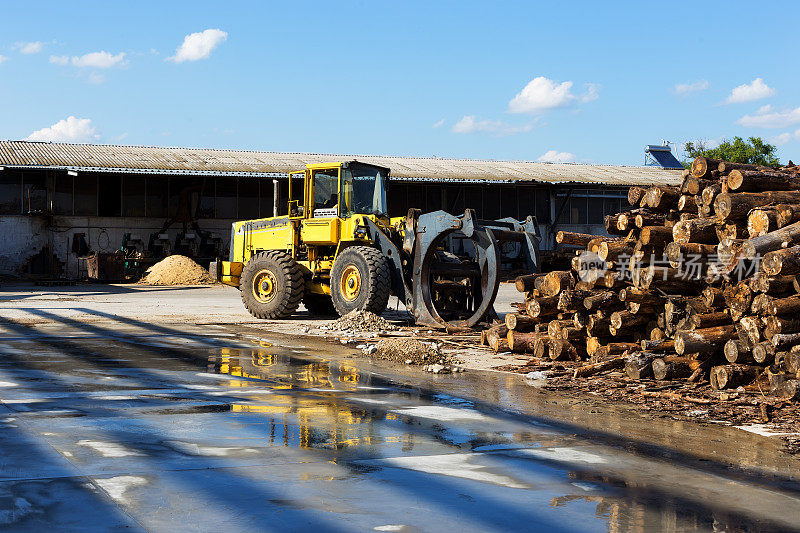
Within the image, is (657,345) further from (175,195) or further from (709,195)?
(175,195)

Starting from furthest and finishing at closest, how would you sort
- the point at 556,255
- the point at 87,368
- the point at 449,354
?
the point at 556,255 → the point at 449,354 → the point at 87,368

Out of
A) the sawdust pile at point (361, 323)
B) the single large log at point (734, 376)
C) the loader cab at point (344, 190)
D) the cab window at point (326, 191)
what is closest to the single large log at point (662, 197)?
the single large log at point (734, 376)

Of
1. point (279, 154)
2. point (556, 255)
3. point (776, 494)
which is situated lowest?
point (776, 494)

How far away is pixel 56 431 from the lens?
6.43 m

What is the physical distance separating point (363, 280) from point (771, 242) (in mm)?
8437

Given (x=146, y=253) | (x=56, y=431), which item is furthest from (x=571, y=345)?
(x=146, y=253)

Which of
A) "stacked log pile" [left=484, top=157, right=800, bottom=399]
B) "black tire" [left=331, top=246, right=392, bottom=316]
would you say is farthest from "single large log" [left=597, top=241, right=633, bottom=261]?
"black tire" [left=331, top=246, right=392, bottom=316]

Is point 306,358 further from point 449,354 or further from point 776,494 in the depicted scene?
point 776,494

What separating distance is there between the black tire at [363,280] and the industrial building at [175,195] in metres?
16.2

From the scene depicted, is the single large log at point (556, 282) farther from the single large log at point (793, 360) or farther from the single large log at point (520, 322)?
the single large log at point (793, 360)

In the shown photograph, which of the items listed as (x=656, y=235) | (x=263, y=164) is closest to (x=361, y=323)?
(x=656, y=235)

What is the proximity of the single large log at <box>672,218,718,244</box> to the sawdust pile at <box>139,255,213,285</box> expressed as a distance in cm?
2350

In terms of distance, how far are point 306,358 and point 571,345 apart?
3.59 metres

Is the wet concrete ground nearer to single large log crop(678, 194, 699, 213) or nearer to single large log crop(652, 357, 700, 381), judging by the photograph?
single large log crop(652, 357, 700, 381)
